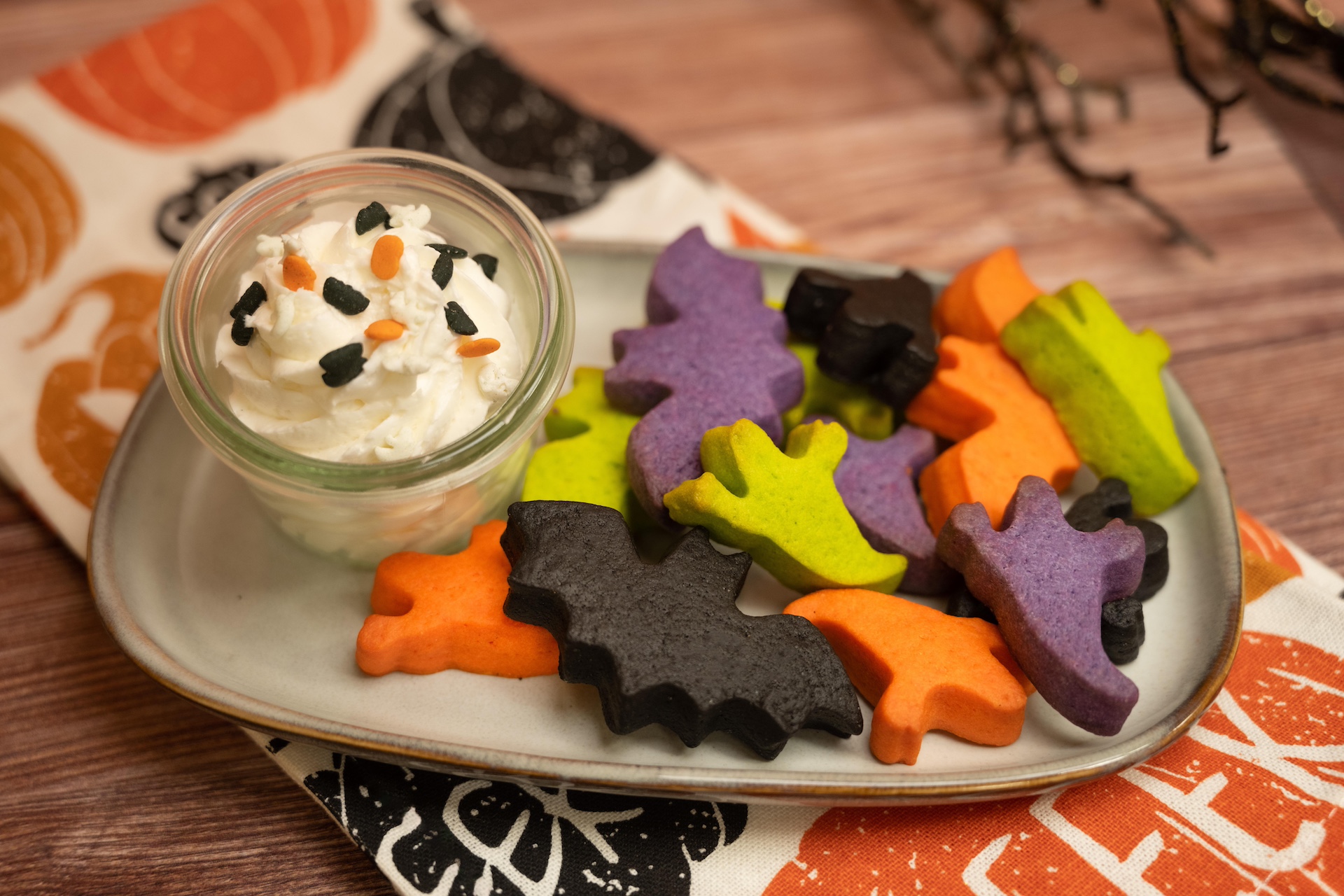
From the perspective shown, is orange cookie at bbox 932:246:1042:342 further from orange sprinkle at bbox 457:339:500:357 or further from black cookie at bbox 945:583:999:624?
orange sprinkle at bbox 457:339:500:357

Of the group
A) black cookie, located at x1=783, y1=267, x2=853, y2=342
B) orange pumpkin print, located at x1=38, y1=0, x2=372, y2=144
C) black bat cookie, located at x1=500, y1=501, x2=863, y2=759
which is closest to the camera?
black bat cookie, located at x1=500, y1=501, x2=863, y2=759

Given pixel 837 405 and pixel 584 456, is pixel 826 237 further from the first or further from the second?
pixel 584 456

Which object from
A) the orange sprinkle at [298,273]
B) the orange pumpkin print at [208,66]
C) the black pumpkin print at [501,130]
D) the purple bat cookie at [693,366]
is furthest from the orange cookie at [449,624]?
the orange pumpkin print at [208,66]

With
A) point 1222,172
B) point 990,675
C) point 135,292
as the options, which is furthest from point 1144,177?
point 135,292

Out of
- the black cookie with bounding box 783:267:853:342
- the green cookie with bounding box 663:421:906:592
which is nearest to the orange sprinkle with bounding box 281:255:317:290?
the green cookie with bounding box 663:421:906:592

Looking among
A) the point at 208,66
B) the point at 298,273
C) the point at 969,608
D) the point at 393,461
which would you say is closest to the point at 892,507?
the point at 969,608
